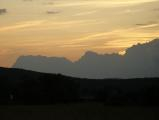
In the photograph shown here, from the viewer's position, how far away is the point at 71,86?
275 feet

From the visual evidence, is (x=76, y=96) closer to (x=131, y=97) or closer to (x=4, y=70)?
(x=131, y=97)

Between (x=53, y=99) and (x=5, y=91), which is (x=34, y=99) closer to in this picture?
(x=53, y=99)

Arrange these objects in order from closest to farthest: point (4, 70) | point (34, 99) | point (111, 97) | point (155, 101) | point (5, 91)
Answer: point (155, 101)
point (111, 97)
point (34, 99)
point (5, 91)
point (4, 70)

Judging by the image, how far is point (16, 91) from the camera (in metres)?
84.0

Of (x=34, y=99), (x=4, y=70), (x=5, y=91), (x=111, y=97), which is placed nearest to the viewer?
(x=111, y=97)

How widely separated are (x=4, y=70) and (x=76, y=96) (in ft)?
370

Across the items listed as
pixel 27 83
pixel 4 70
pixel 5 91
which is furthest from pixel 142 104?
pixel 4 70

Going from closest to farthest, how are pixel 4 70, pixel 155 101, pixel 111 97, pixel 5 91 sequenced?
pixel 155 101 → pixel 111 97 → pixel 5 91 → pixel 4 70

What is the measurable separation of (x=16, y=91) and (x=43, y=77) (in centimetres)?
588

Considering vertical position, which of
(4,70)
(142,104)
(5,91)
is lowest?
(4,70)

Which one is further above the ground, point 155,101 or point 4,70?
point 155,101

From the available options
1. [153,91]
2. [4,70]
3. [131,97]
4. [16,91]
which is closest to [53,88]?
[16,91]

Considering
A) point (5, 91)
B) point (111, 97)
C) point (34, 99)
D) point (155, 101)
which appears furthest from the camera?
point (5, 91)

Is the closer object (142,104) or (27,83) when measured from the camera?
(142,104)
